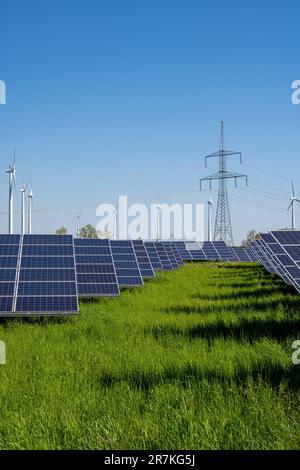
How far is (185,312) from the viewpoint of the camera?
15.9 m

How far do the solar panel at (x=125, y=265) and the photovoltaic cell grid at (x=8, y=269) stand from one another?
602cm

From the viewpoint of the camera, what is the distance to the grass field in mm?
6117

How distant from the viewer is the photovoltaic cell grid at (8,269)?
13.8 meters

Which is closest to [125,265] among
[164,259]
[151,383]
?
[151,383]

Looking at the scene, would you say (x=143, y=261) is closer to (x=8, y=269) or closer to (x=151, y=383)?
(x=8, y=269)

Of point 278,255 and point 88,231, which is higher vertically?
point 88,231

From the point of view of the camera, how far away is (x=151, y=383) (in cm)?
811

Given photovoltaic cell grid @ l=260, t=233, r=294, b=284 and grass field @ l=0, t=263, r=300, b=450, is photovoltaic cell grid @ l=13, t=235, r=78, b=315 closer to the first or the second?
grass field @ l=0, t=263, r=300, b=450

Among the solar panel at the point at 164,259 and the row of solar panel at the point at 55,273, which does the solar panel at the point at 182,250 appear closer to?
the solar panel at the point at 164,259

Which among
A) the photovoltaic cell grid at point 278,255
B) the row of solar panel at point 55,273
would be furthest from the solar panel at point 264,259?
the row of solar panel at point 55,273

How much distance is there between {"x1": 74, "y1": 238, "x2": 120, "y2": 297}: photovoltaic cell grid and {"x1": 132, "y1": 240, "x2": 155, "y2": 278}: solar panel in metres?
6.81

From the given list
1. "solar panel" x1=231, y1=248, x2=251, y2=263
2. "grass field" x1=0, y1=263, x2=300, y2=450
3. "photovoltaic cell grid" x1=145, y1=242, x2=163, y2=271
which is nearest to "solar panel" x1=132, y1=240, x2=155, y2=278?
"photovoltaic cell grid" x1=145, y1=242, x2=163, y2=271

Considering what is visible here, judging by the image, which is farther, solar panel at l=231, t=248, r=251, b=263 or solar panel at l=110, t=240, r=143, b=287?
solar panel at l=231, t=248, r=251, b=263

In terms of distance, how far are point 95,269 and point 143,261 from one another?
11.4 m
